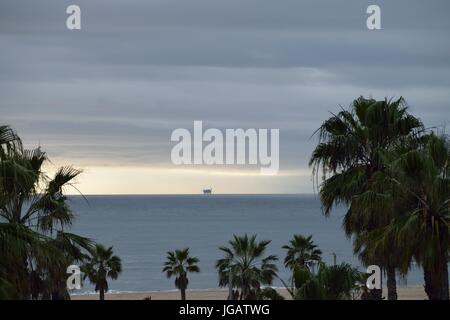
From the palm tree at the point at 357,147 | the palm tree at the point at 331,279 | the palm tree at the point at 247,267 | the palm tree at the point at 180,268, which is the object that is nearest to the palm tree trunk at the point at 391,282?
the palm tree at the point at 357,147

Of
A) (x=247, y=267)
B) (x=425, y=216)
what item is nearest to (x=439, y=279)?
(x=425, y=216)

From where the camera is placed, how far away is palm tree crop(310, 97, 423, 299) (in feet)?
67.6

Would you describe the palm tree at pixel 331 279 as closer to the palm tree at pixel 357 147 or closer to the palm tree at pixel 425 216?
the palm tree at pixel 425 216

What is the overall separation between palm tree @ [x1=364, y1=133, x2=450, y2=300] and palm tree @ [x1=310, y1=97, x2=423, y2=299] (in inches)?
192

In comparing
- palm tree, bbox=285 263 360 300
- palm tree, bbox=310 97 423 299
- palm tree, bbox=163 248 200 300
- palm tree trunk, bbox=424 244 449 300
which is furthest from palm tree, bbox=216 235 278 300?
palm tree trunk, bbox=424 244 449 300

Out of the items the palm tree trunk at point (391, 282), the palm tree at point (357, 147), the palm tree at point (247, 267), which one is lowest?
the palm tree trunk at point (391, 282)

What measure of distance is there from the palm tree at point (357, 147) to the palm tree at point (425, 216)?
4868 millimetres

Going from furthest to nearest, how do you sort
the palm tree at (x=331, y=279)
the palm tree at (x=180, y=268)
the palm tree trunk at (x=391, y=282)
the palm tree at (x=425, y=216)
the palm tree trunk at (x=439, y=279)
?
the palm tree at (x=180, y=268) < the palm tree trunk at (x=391, y=282) < the palm tree at (x=331, y=279) < the palm tree trunk at (x=439, y=279) < the palm tree at (x=425, y=216)

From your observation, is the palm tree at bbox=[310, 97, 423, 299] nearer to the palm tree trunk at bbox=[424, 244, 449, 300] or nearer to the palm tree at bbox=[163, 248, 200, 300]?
the palm tree trunk at bbox=[424, 244, 449, 300]

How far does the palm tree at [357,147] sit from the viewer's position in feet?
67.6

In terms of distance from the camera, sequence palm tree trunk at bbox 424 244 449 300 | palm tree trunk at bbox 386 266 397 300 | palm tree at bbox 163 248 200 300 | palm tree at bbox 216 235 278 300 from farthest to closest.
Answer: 1. palm tree at bbox 163 248 200 300
2. palm tree at bbox 216 235 278 300
3. palm tree trunk at bbox 386 266 397 300
4. palm tree trunk at bbox 424 244 449 300

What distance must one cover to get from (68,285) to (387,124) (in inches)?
368
